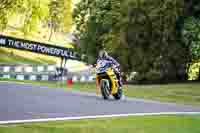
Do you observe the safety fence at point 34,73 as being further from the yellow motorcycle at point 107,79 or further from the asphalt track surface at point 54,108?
the asphalt track surface at point 54,108

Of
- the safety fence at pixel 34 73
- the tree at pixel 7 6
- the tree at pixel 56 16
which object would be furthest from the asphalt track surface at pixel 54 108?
the tree at pixel 56 16

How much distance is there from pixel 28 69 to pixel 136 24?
2247cm

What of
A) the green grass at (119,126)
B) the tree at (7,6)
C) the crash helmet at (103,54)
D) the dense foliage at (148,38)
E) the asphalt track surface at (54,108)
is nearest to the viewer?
the green grass at (119,126)

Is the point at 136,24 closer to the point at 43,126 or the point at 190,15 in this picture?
the point at 190,15

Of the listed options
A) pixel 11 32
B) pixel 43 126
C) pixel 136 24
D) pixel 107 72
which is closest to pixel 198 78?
pixel 136 24

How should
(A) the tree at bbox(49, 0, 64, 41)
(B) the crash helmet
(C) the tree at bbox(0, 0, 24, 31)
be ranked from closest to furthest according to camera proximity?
(B) the crash helmet
(C) the tree at bbox(0, 0, 24, 31)
(A) the tree at bbox(49, 0, 64, 41)

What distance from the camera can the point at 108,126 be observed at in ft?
37.9

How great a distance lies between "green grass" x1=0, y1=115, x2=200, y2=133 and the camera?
34.8 feet

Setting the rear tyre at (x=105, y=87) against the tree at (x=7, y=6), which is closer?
the rear tyre at (x=105, y=87)

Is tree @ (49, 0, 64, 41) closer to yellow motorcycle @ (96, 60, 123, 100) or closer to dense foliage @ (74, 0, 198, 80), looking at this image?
dense foliage @ (74, 0, 198, 80)

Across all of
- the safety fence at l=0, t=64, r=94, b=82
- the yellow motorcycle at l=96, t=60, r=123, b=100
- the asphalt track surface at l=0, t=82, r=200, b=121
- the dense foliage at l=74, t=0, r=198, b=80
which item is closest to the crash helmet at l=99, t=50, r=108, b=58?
the yellow motorcycle at l=96, t=60, r=123, b=100

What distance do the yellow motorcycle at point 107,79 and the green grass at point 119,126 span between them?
17.6 ft

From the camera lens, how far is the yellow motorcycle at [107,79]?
19078 mm

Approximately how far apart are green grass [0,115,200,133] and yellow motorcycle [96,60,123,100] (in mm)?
5355
